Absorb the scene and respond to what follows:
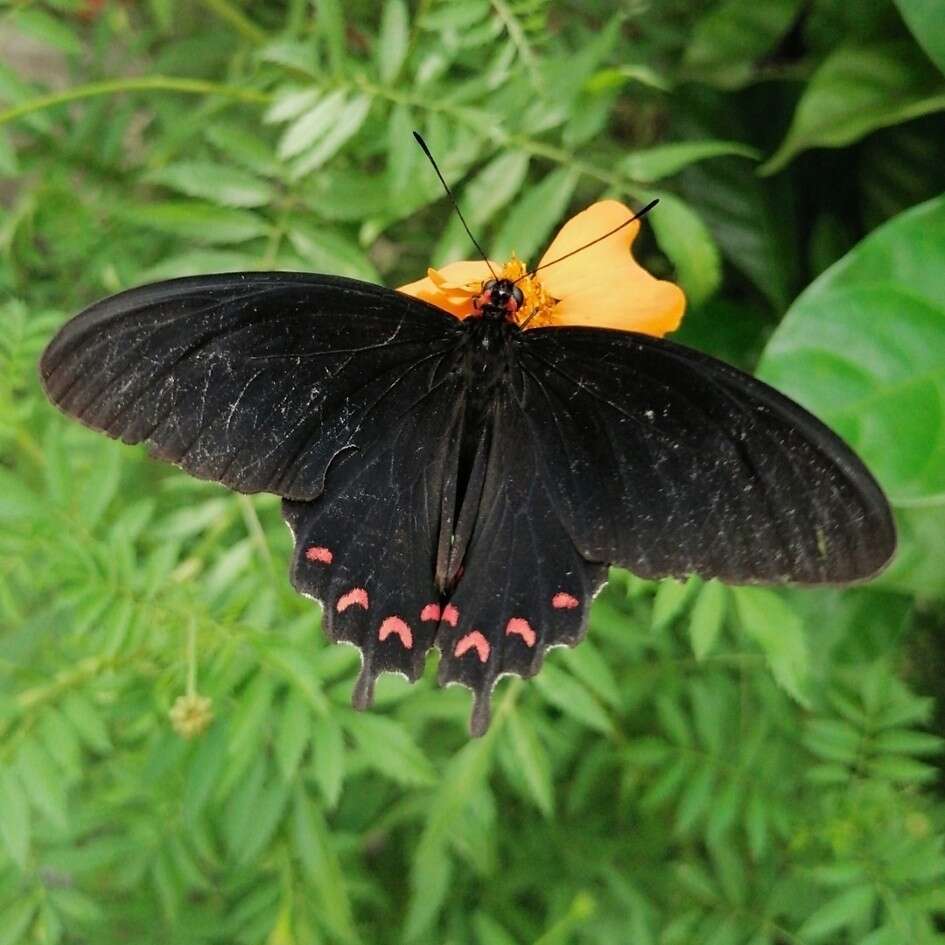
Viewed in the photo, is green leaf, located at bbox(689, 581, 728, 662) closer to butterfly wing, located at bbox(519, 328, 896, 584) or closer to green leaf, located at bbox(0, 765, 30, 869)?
butterfly wing, located at bbox(519, 328, 896, 584)

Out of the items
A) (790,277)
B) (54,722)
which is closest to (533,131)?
(790,277)

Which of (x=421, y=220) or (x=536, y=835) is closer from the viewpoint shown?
(x=536, y=835)

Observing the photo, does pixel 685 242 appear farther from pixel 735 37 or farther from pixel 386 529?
pixel 735 37

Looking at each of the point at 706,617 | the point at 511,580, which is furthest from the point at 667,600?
the point at 511,580

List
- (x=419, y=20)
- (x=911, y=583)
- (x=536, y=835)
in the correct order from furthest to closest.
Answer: (x=536, y=835) → (x=911, y=583) → (x=419, y=20)

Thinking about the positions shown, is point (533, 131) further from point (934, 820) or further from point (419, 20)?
point (934, 820)

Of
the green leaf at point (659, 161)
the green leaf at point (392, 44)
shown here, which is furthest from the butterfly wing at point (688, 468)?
the green leaf at point (392, 44)

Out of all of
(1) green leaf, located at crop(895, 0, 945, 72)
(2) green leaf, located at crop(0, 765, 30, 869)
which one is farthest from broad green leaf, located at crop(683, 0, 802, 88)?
(2) green leaf, located at crop(0, 765, 30, 869)
